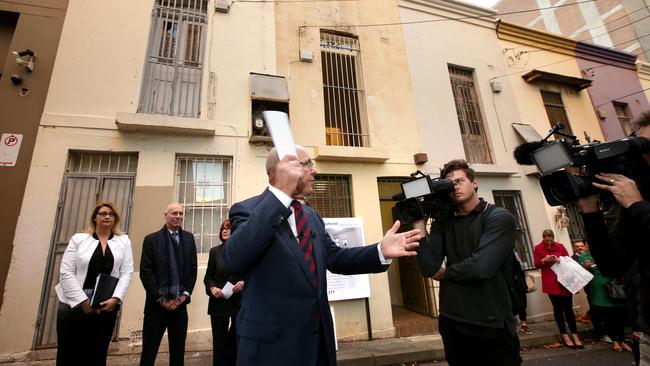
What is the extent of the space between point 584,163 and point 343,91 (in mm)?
5996

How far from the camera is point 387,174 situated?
656 cm

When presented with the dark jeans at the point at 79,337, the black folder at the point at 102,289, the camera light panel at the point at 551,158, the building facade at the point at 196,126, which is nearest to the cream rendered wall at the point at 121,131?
the building facade at the point at 196,126

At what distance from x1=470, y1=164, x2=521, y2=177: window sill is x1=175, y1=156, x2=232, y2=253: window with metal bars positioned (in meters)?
5.72

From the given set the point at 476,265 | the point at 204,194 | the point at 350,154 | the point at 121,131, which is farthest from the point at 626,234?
the point at 121,131

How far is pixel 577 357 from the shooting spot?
4602 millimetres

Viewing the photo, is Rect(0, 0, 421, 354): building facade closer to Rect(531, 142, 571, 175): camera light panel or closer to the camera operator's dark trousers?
the camera operator's dark trousers

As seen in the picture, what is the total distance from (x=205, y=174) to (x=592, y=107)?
11888mm

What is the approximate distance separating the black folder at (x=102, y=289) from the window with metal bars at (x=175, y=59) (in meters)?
3.76

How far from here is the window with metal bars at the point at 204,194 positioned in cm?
533

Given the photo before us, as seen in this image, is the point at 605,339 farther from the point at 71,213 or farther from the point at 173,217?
the point at 71,213

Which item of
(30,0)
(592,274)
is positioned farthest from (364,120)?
(30,0)

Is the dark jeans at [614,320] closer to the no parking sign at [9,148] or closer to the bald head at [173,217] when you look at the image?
the bald head at [173,217]

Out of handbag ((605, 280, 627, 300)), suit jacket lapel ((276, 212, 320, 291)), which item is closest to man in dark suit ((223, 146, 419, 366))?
suit jacket lapel ((276, 212, 320, 291))

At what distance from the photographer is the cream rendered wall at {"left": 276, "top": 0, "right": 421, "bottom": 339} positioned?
5762 mm
